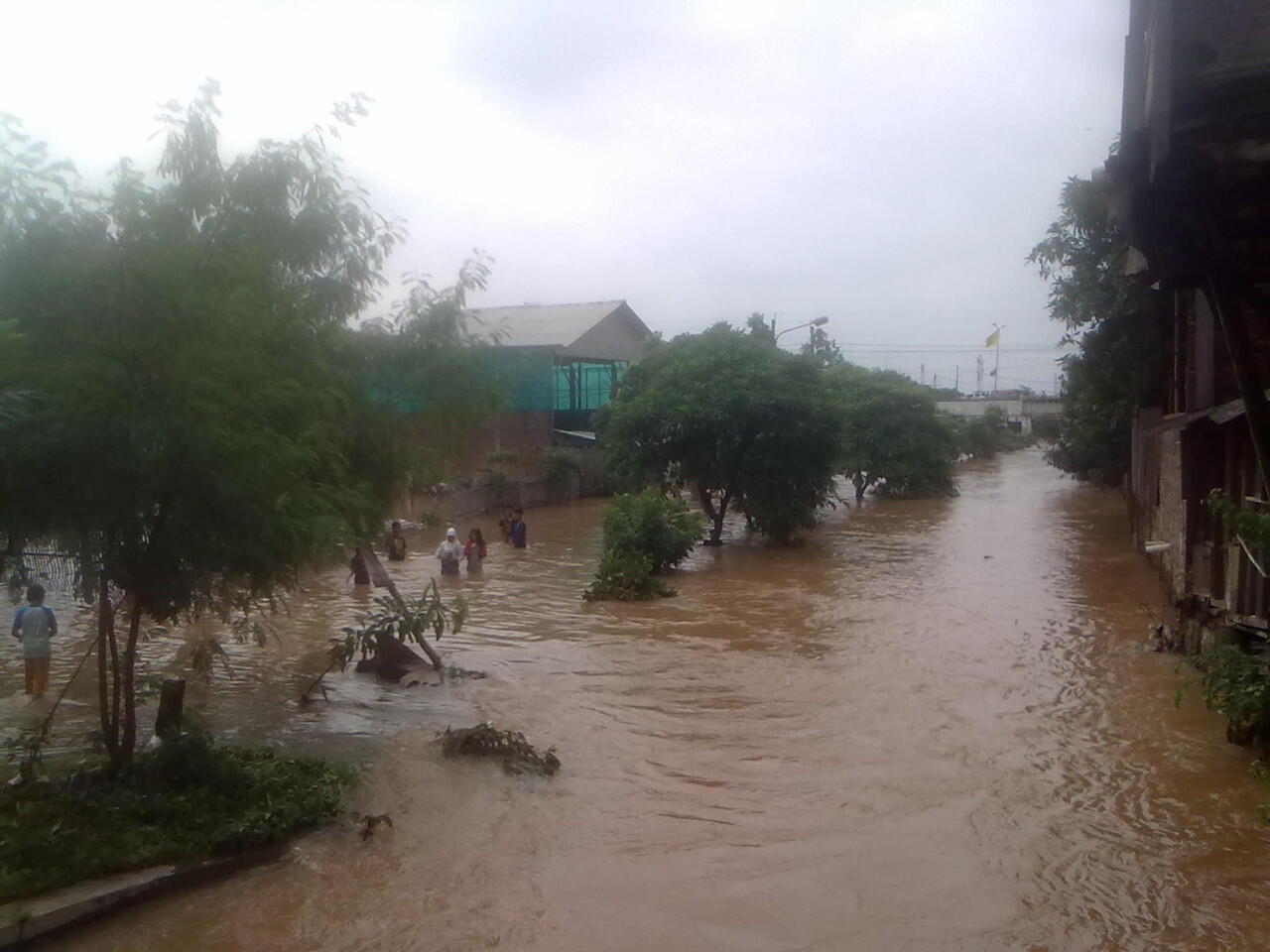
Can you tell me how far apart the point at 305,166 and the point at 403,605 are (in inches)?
177

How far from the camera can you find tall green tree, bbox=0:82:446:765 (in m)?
7.16

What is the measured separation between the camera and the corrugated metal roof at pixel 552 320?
42.8 meters

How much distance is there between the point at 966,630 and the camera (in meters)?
17.4

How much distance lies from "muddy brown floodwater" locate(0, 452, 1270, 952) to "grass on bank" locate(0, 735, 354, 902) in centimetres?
30

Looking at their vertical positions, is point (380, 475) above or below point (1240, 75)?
below

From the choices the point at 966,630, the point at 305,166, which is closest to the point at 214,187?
the point at 305,166

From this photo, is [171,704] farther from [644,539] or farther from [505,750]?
[644,539]

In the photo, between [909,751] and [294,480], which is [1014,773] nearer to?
[909,751]

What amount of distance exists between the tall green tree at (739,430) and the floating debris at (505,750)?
16.2 metres

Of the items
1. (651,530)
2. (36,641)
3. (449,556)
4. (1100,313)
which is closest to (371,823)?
(36,641)

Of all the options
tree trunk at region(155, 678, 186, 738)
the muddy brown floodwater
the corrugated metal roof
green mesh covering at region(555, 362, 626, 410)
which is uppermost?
the corrugated metal roof

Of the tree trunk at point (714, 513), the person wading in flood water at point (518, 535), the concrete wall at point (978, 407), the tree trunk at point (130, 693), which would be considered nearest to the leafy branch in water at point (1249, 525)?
the tree trunk at point (130, 693)

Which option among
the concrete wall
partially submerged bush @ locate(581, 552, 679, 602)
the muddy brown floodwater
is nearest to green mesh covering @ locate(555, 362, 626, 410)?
partially submerged bush @ locate(581, 552, 679, 602)

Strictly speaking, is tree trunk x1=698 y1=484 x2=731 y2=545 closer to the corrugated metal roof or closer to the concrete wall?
the corrugated metal roof
